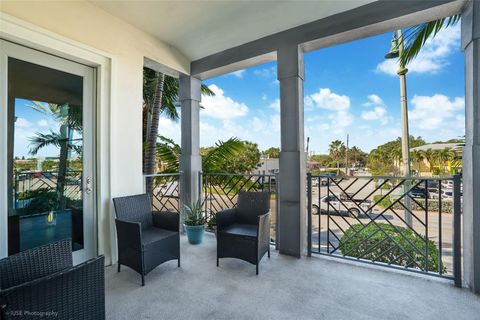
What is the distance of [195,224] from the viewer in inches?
138

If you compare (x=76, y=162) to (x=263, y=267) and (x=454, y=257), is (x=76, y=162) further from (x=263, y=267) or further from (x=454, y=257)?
(x=454, y=257)

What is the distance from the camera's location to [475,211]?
2117 millimetres

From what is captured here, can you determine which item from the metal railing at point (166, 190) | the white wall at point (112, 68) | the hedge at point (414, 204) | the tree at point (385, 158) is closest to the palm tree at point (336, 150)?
the tree at point (385, 158)

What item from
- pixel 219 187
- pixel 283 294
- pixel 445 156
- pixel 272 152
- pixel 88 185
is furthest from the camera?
pixel 272 152

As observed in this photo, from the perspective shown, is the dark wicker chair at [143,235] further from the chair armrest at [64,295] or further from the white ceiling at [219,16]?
the white ceiling at [219,16]

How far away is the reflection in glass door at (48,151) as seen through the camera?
7.12 ft

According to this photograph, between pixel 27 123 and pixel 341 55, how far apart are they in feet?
37.8

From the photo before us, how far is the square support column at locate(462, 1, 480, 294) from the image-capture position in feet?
6.88

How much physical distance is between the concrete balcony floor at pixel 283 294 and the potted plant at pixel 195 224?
28.2 inches

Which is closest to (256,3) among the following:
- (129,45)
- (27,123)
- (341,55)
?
(129,45)

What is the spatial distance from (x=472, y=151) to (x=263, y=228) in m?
2.10

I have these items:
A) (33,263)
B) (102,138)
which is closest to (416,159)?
(102,138)

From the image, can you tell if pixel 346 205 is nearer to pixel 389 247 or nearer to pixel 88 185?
pixel 389 247

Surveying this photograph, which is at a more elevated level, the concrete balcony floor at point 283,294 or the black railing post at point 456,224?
the black railing post at point 456,224
